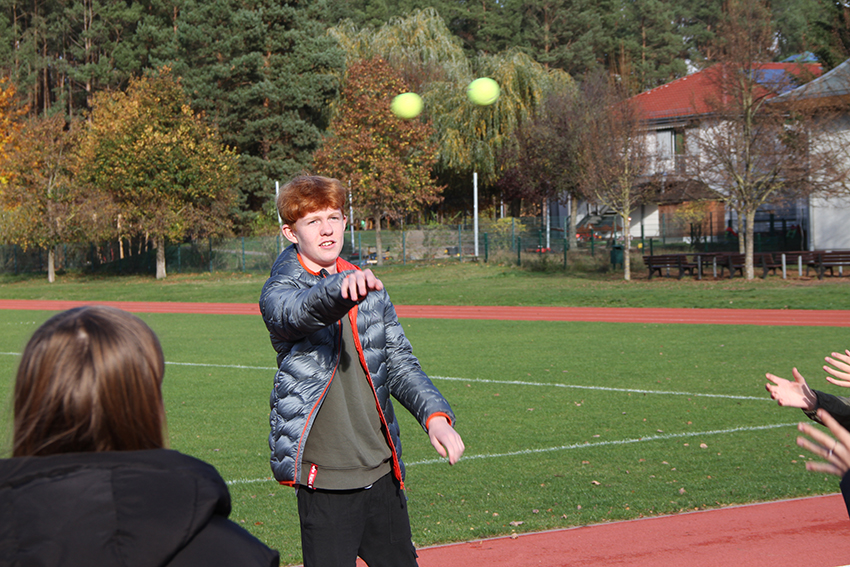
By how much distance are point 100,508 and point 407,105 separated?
132 ft

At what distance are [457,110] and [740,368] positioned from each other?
3295 centimetres

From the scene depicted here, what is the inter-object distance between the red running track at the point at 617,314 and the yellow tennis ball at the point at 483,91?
20.8 meters

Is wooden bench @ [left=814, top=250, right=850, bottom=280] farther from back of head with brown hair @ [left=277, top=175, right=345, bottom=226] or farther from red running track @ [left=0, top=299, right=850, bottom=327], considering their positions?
back of head with brown hair @ [left=277, top=175, right=345, bottom=226]

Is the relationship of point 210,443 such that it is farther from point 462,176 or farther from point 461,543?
point 462,176

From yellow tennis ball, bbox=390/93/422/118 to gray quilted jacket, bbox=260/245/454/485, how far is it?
122 feet

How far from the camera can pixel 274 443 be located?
3.05m

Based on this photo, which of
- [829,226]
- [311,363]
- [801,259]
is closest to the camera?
[311,363]

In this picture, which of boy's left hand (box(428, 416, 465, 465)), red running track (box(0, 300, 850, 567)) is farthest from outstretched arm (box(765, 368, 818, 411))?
red running track (box(0, 300, 850, 567))

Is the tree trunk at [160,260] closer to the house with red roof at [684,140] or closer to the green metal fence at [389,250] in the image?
the green metal fence at [389,250]

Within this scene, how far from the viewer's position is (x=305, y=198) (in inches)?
124

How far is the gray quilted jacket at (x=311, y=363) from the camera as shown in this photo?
9.65 ft

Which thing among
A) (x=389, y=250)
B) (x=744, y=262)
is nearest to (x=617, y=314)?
(x=744, y=262)

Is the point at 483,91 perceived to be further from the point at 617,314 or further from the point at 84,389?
the point at 84,389

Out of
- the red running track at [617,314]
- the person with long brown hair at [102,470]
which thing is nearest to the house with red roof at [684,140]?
the red running track at [617,314]
